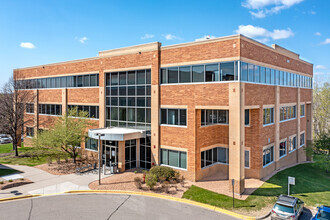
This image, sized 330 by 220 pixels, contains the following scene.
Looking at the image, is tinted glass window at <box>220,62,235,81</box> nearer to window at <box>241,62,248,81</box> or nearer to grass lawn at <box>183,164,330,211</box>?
window at <box>241,62,248,81</box>

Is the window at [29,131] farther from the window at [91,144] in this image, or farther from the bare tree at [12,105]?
the window at [91,144]


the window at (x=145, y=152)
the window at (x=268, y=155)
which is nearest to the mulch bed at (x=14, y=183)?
the window at (x=145, y=152)

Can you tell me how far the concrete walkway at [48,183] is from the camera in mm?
18750

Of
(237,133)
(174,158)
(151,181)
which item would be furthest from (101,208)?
(237,133)

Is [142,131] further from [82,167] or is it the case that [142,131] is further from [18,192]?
[18,192]

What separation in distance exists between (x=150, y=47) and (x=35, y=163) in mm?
19185

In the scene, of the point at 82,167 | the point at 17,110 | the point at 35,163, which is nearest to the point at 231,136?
the point at 82,167

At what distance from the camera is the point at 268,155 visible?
24.2 m

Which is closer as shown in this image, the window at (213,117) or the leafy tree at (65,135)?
the window at (213,117)

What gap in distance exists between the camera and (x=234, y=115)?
18.6 meters

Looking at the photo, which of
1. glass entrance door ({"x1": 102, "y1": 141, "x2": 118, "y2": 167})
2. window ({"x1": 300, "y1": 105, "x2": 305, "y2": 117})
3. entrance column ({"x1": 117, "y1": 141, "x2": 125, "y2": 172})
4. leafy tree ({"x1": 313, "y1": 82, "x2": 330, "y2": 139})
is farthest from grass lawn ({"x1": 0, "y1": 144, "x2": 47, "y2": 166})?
leafy tree ({"x1": 313, "y1": 82, "x2": 330, "y2": 139})

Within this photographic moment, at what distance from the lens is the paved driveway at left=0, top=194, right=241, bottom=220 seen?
48.8 ft

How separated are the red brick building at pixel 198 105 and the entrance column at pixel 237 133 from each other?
0.26 feet

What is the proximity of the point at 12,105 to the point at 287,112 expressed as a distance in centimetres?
3823
